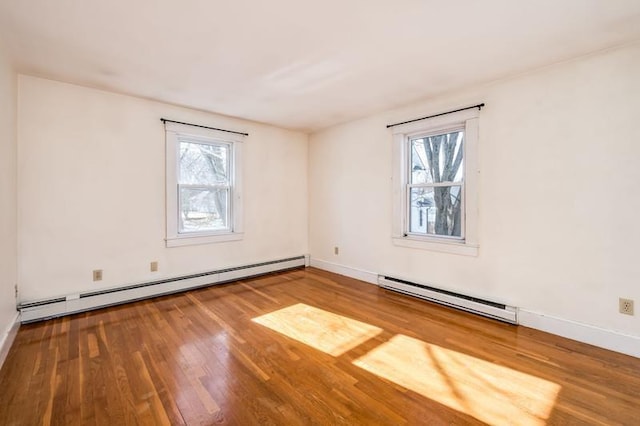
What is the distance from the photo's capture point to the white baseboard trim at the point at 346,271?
4.27 metres

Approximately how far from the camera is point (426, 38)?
2.26m

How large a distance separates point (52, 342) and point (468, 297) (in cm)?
395

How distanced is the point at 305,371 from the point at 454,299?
201 centimetres

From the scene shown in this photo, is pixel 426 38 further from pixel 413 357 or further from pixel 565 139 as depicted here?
pixel 413 357

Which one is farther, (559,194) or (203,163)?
(203,163)

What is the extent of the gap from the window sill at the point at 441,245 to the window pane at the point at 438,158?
0.74 m

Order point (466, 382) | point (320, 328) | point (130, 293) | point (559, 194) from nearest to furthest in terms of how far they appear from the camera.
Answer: point (466, 382), point (559, 194), point (320, 328), point (130, 293)

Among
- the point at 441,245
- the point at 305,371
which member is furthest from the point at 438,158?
the point at 305,371

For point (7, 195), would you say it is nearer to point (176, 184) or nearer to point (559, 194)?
point (176, 184)

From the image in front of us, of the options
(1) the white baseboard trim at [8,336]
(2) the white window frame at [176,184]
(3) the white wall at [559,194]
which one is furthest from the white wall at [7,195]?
(3) the white wall at [559,194]

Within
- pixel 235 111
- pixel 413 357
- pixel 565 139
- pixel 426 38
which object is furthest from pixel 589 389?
pixel 235 111

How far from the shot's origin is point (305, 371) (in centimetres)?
208

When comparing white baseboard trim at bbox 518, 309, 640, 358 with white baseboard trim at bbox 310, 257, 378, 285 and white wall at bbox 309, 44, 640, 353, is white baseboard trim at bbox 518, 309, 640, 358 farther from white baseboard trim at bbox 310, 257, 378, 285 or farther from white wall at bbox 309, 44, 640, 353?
white baseboard trim at bbox 310, 257, 378, 285

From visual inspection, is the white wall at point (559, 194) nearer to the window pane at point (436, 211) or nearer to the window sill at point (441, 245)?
the window sill at point (441, 245)
